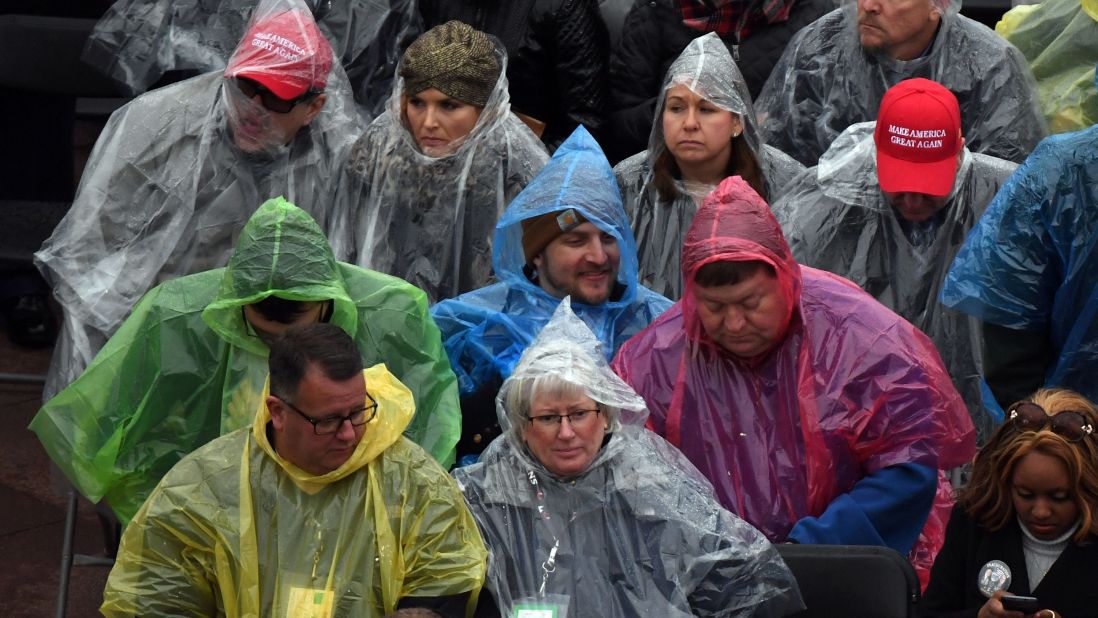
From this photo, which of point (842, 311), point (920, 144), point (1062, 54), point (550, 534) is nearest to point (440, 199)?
point (920, 144)

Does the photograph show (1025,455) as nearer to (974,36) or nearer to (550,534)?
(550,534)

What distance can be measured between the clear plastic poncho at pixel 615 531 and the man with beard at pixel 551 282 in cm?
71

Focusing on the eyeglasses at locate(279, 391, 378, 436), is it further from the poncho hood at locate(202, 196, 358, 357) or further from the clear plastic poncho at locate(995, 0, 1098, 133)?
the clear plastic poncho at locate(995, 0, 1098, 133)

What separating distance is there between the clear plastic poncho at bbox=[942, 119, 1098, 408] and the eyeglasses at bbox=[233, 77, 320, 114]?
1.98 metres

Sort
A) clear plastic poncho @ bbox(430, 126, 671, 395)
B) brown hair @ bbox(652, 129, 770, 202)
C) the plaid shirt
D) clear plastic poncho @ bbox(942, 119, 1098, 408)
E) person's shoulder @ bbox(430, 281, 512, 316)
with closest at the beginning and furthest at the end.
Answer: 1. clear plastic poncho @ bbox(942, 119, 1098, 408)
2. clear plastic poncho @ bbox(430, 126, 671, 395)
3. person's shoulder @ bbox(430, 281, 512, 316)
4. brown hair @ bbox(652, 129, 770, 202)
5. the plaid shirt

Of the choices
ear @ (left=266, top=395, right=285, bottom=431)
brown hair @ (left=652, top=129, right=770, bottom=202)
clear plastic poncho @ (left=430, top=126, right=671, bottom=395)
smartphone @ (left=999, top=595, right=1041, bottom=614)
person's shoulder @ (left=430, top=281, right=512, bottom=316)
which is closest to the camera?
smartphone @ (left=999, top=595, right=1041, bottom=614)

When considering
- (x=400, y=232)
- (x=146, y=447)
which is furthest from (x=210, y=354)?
(x=400, y=232)

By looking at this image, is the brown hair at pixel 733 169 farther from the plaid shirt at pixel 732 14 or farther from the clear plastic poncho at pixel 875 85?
the plaid shirt at pixel 732 14

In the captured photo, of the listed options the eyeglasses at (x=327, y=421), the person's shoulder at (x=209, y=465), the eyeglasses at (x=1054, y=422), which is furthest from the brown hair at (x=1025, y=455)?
the person's shoulder at (x=209, y=465)

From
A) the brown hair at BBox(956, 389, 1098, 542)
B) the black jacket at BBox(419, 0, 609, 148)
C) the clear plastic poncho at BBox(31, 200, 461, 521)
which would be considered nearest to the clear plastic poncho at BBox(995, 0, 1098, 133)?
the black jacket at BBox(419, 0, 609, 148)

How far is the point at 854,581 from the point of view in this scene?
3.91 m

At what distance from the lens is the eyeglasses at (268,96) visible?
532 centimetres

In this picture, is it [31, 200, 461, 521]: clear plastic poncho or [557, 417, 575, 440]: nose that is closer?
[557, 417, 575, 440]: nose

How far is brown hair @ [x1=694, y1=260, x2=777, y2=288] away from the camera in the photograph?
13.6 ft
